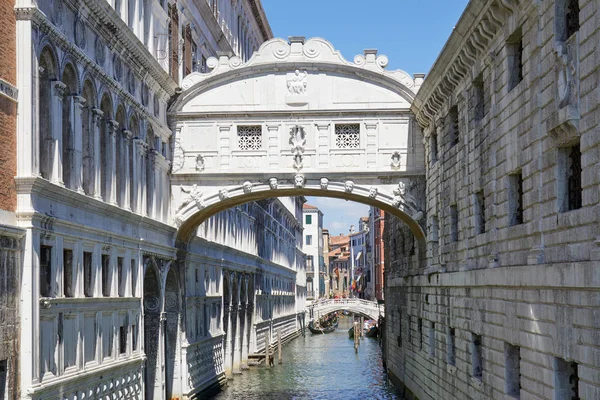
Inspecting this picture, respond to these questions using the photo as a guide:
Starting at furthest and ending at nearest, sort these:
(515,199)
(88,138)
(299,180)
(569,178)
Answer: (299,180) → (88,138) → (515,199) → (569,178)

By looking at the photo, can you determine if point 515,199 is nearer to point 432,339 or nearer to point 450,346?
point 450,346

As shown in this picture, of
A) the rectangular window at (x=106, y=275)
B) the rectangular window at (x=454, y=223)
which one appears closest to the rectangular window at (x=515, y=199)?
the rectangular window at (x=454, y=223)

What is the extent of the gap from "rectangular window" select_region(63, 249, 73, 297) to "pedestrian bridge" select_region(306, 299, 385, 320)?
49960 mm

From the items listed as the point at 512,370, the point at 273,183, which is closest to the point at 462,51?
the point at 512,370

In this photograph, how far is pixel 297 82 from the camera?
26.4m

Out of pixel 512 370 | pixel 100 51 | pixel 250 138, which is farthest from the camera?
pixel 250 138

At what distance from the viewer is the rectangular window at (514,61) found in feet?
52.3

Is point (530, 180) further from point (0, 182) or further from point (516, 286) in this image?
point (0, 182)

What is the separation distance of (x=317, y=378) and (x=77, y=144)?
74.8 feet

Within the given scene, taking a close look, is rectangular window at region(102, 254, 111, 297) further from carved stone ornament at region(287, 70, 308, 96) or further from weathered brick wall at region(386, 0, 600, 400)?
carved stone ornament at region(287, 70, 308, 96)

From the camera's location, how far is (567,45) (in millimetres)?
12680

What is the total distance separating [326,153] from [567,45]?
14003 mm

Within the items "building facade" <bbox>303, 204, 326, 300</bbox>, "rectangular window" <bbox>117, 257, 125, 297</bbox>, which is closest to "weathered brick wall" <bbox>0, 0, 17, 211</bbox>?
"rectangular window" <bbox>117, 257, 125, 297</bbox>

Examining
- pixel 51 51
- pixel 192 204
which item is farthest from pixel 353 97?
pixel 51 51
